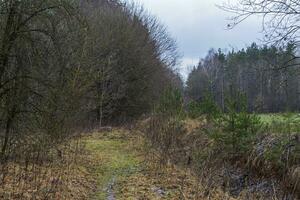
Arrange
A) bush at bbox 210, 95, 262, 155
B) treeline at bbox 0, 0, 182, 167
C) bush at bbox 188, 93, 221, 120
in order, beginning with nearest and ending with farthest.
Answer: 1. treeline at bbox 0, 0, 182, 167
2. bush at bbox 210, 95, 262, 155
3. bush at bbox 188, 93, 221, 120

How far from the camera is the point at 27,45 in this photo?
9.20m

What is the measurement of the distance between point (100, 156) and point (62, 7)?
8034mm

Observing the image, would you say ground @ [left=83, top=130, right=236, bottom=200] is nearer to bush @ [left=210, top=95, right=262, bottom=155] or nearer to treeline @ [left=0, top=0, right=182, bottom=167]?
treeline @ [left=0, top=0, right=182, bottom=167]

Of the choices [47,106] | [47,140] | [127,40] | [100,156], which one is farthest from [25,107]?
[127,40]

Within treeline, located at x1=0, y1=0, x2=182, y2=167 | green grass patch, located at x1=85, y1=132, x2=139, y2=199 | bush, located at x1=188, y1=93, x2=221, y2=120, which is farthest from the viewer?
bush, located at x1=188, y1=93, x2=221, y2=120

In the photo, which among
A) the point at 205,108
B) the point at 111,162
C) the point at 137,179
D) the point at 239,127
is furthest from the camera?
the point at 205,108

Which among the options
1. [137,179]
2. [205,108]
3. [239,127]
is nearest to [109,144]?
[205,108]

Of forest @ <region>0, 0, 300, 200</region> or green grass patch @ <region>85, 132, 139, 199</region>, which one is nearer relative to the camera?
forest @ <region>0, 0, 300, 200</region>

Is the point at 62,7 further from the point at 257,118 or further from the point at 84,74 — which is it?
the point at 257,118

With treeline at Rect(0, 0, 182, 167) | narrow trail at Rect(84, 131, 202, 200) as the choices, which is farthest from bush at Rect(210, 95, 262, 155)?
treeline at Rect(0, 0, 182, 167)

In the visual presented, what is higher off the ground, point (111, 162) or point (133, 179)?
point (111, 162)

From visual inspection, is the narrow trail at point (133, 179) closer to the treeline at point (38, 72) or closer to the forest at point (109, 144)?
the forest at point (109, 144)

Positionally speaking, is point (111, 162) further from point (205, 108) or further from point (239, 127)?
point (205, 108)

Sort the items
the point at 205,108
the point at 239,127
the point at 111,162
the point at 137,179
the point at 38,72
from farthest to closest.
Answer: the point at 205,108
the point at 111,162
the point at 239,127
the point at 137,179
the point at 38,72
